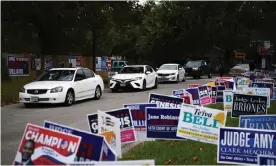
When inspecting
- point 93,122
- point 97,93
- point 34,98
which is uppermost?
point 93,122

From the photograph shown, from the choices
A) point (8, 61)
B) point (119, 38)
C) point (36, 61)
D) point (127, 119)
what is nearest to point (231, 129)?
point (127, 119)

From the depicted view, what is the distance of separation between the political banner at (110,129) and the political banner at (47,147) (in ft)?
3.99

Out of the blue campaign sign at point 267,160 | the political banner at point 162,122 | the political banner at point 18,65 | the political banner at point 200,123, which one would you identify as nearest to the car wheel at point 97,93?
the political banner at point 18,65

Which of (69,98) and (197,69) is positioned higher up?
(197,69)

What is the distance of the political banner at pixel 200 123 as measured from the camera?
6.20m

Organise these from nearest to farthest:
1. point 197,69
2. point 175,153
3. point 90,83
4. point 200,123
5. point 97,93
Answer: point 200,123, point 175,153, point 90,83, point 97,93, point 197,69

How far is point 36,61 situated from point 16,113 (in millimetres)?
15747

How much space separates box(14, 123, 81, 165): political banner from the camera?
3.90 metres

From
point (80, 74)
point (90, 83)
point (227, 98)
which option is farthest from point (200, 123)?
point (90, 83)

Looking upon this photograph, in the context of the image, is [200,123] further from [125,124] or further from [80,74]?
[80,74]

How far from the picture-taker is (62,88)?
553 inches

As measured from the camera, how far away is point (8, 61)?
81.6 ft

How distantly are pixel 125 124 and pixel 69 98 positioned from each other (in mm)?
8605

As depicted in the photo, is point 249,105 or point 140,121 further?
point 249,105
